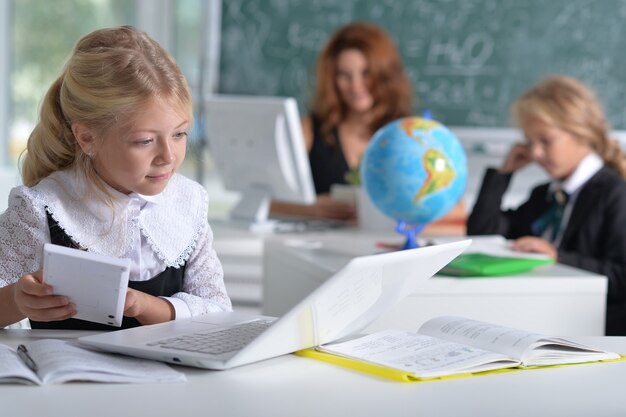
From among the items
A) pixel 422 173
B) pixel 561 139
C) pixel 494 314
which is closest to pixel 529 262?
pixel 494 314

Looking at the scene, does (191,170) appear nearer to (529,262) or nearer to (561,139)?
(561,139)

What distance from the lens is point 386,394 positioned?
1.28 metres

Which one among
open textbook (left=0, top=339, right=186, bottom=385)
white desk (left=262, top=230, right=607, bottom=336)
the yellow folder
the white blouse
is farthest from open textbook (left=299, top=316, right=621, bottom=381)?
white desk (left=262, top=230, right=607, bottom=336)

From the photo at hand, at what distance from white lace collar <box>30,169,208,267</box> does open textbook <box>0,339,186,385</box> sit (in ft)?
1.31

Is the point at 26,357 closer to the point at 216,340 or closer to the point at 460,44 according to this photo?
the point at 216,340

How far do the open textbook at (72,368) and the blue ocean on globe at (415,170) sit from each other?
135 cm

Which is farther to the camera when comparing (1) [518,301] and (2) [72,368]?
(1) [518,301]

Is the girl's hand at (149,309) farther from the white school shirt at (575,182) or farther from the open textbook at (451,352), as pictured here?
the white school shirt at (575,182)

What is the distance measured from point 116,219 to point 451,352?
2.15 ft

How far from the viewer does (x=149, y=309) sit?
5.49ft

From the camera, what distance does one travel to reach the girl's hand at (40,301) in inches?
57.1

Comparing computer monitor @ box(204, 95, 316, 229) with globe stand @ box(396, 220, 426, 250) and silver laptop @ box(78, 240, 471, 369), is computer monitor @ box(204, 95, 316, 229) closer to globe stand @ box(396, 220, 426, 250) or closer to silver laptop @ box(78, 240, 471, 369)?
globe stand @ box(396, 220, 426, 250)

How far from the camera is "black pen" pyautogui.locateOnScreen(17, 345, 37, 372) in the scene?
4.32 ft

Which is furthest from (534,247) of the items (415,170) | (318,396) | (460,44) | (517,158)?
(460,44)
